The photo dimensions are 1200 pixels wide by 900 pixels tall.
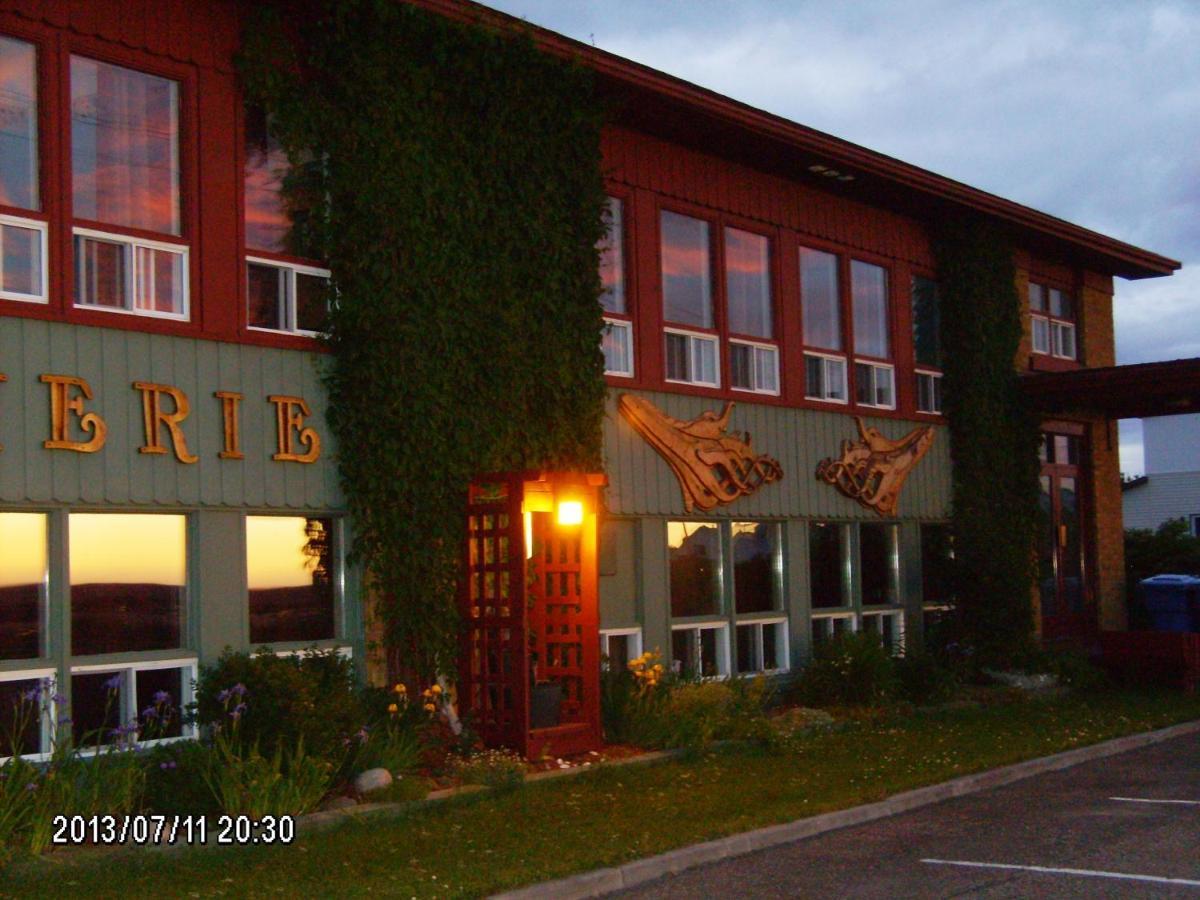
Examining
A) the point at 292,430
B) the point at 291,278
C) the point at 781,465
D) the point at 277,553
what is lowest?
the point at 277,553

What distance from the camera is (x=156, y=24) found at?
11977 millimetres

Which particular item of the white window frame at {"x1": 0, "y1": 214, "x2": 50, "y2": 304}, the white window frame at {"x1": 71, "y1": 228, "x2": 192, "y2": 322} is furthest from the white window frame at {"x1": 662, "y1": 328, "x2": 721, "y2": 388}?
the white window frame at {"x1": 0, "y1": 214, "x2": 50, "y2": 304}

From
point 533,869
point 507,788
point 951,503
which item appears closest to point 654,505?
point 507,788

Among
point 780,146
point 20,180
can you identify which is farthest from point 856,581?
point 20,180

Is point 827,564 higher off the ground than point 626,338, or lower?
lower

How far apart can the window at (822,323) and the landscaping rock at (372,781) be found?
9.01 m

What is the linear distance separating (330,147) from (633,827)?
21.2ft

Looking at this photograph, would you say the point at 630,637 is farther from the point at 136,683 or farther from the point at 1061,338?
the point at 1061,338

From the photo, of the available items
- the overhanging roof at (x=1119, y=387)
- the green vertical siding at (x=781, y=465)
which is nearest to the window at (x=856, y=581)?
the green vertical siding at (x=781, y=465)

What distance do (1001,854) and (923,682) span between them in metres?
8.63

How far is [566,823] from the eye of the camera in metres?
10.4

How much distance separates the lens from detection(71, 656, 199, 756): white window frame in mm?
11238

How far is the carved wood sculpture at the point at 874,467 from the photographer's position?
18828 millimetres

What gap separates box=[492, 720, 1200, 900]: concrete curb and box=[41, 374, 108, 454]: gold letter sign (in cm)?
506
